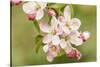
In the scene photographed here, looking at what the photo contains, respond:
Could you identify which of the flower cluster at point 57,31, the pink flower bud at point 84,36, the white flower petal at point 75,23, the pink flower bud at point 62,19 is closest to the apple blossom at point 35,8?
the flower cluster at point 57,31

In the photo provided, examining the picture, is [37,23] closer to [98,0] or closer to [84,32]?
[84,32]

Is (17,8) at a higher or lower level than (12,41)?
higher

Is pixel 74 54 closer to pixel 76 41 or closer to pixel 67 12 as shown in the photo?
pixel 76 41

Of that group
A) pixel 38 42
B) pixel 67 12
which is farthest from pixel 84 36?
pixel 38 42

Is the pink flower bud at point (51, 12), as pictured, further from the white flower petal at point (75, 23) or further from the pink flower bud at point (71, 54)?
the pink flower bud at point (71, 54)
